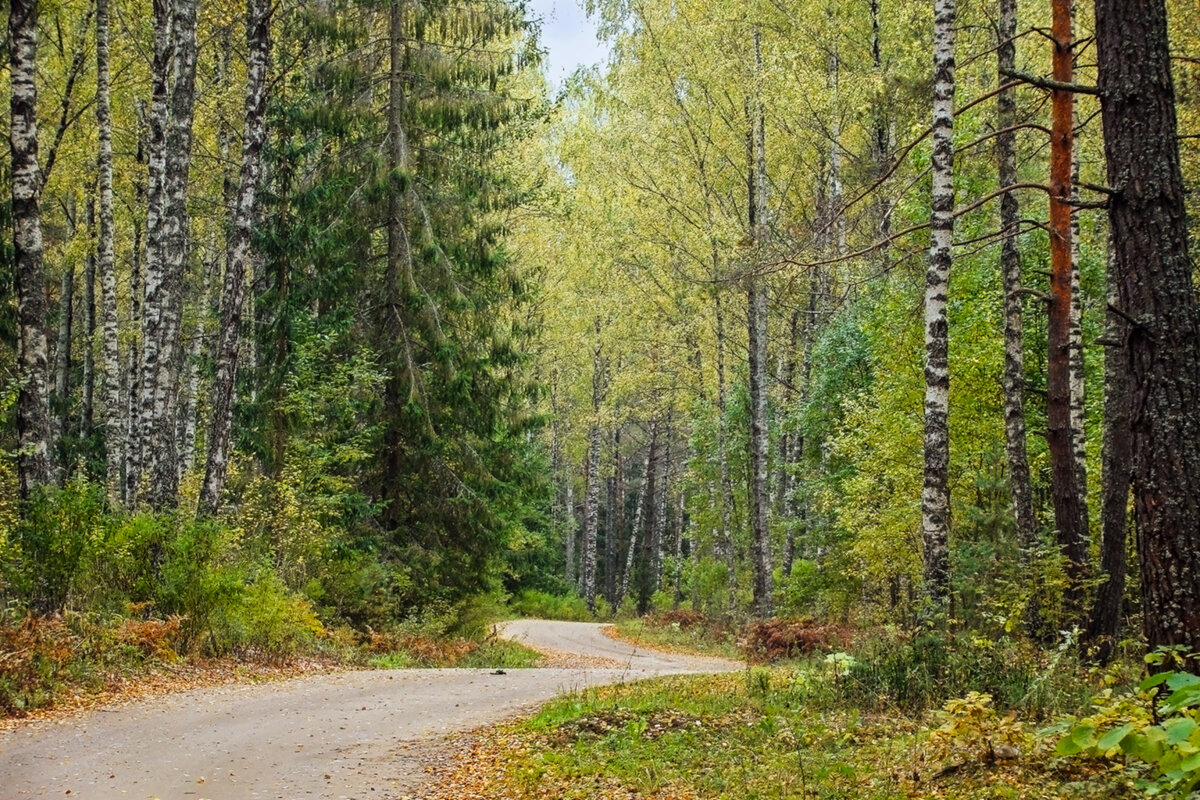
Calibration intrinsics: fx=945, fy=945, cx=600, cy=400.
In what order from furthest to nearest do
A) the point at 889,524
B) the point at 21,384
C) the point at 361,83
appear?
the point at 361,83 → the point at 889,524 → the point at 21,384

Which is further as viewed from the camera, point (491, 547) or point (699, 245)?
point (699, 245)

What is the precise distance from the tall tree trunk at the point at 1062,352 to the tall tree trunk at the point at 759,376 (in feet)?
32.1

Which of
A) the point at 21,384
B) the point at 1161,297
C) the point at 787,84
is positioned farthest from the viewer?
the point at 787,84

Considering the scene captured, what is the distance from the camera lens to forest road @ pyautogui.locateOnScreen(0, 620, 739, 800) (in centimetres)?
688

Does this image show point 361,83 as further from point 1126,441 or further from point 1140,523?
point 1140,523

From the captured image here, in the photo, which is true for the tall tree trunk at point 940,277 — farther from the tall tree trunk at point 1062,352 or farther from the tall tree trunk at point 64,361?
the tall tree trunk at point 64,361

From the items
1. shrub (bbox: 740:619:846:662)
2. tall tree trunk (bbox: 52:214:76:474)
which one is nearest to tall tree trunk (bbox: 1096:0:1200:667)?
shrub (bbox: 740:619:846:662)

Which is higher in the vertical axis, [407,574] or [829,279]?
[829,279]

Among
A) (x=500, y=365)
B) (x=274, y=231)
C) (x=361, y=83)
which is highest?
(x=361, y=83)

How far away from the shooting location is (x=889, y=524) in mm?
17031

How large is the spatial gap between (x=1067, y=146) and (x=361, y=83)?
13.2 metres

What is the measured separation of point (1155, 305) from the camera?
5891mm

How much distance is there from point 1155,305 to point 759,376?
16127 millimetres

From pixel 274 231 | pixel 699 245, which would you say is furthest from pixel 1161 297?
pixel 699 245
